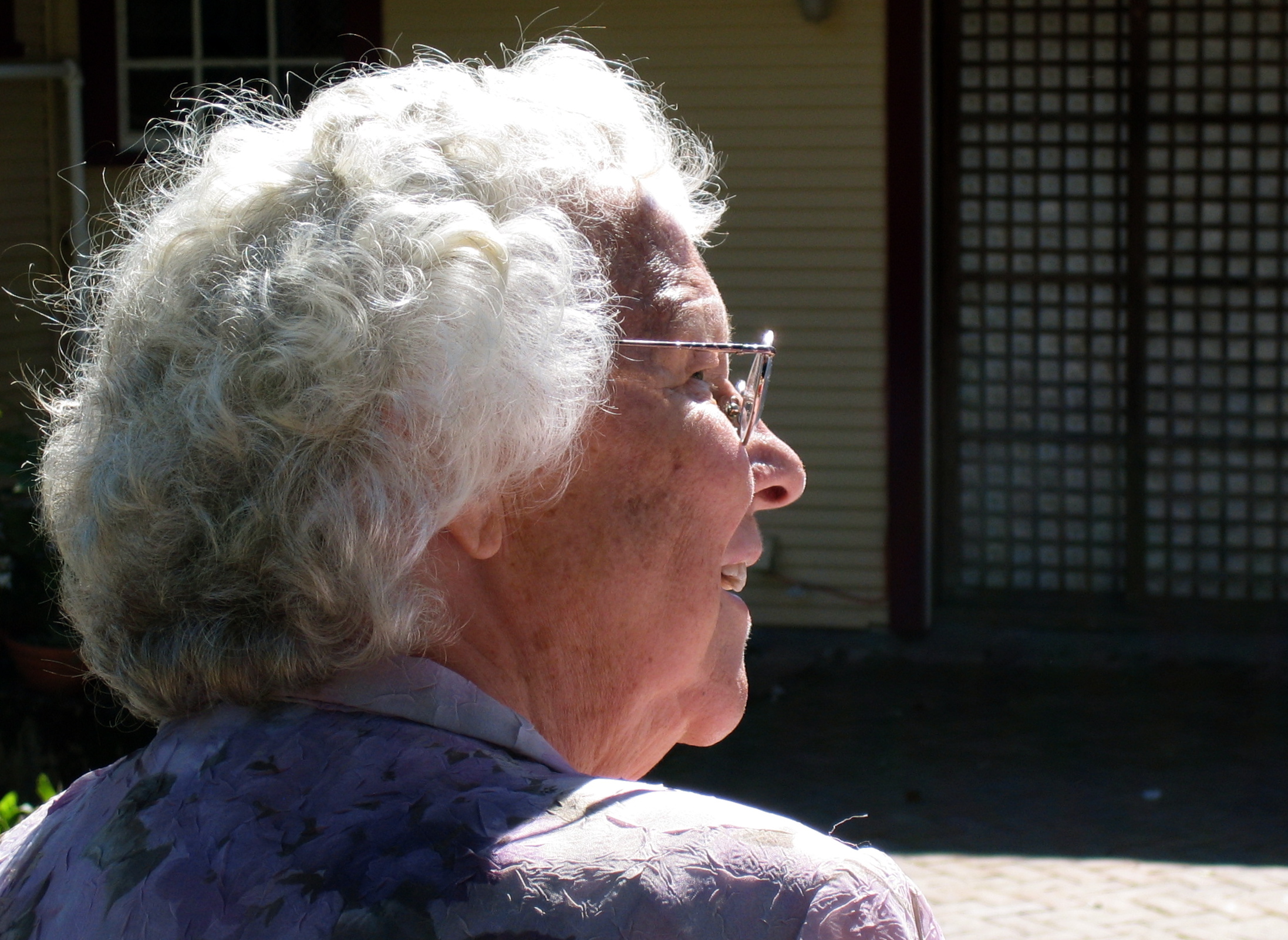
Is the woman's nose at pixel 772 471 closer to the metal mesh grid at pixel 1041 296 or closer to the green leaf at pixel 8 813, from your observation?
the green leaf at pixel 8 813

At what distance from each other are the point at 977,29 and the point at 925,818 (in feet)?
13.5

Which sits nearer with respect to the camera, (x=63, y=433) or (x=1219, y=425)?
(x=63, y=433)

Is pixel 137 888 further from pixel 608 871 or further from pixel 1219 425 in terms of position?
pixel 1219 425

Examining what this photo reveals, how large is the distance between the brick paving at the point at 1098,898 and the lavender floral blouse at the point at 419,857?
350cm

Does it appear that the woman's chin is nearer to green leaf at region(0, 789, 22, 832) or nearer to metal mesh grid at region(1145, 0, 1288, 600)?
green leaf at region(0, 789, 22, 832)

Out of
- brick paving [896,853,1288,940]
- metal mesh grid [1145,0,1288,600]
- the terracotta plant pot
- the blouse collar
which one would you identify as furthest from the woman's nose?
metal mesh grid [1145,0,1288,600]

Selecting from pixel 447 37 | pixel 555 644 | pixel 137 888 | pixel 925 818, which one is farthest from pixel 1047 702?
pixel 137 888

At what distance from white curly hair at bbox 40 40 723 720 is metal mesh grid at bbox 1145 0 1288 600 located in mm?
6557

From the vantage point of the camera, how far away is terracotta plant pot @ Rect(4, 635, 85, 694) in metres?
5.70

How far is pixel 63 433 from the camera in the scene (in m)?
1.34

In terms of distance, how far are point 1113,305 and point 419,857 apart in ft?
22.7

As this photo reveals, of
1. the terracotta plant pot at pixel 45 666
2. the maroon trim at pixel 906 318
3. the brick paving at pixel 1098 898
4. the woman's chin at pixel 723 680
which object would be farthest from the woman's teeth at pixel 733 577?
the maroon trim at pixel 906 318

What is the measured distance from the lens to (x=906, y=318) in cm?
698

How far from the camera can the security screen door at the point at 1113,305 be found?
7059mm
